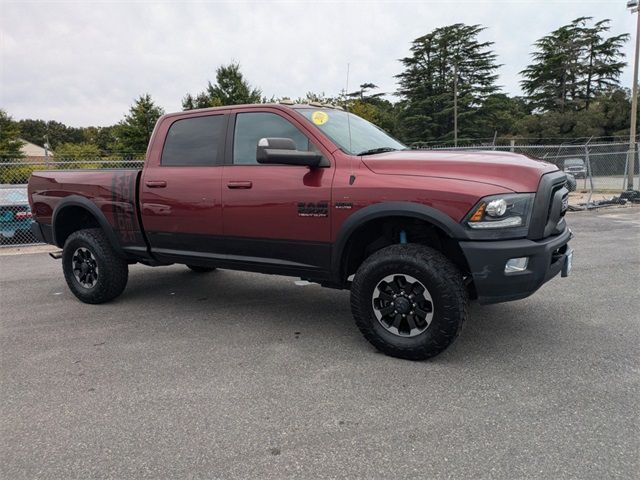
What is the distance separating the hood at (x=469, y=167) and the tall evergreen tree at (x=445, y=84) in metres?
50.6

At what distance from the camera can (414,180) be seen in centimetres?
331

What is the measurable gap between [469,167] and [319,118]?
1.38m

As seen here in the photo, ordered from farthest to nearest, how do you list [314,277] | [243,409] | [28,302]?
[28,302] → [314,277] → [243,409]

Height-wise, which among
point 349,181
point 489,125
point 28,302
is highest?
point 489,125

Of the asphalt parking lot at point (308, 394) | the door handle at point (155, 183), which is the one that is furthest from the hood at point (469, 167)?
the door handle at point (155, 183)

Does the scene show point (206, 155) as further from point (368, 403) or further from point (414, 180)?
point (368, 403)

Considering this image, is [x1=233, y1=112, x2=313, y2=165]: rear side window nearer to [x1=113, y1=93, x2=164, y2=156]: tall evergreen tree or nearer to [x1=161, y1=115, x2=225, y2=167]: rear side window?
[x1=161, y1=115, x2=225, y2=167]: rear side window

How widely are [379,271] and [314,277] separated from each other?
67cm

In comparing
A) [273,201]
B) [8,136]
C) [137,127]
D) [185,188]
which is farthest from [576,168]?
[8,136]

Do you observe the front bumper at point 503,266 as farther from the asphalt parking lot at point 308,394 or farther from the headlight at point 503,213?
the asphalt parking lot at point 308,394

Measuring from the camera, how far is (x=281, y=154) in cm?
347

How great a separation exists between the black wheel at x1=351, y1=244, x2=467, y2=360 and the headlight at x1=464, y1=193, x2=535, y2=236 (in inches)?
15.4

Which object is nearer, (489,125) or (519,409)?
(519,409)

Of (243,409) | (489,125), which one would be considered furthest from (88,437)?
(489,125)
